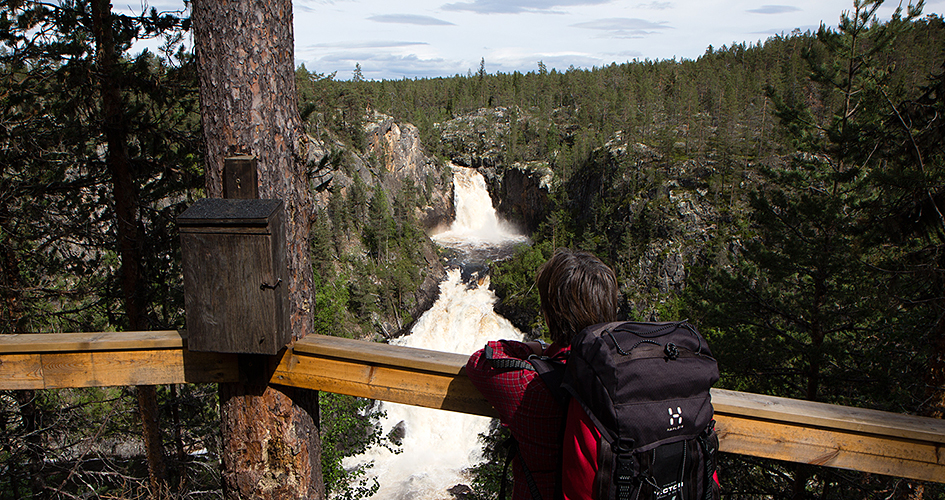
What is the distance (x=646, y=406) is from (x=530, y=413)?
0.35m

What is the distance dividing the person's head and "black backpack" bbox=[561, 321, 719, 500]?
13 centimetres

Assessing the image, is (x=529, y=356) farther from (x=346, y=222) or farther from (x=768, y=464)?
(x=346, y=222)

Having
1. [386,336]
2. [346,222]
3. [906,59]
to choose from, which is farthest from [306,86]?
[906,59]

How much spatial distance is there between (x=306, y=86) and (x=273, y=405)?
146 feet

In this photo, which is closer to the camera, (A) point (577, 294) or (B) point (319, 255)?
(A) point (577, 294)

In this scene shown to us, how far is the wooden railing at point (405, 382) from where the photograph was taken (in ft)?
5.79

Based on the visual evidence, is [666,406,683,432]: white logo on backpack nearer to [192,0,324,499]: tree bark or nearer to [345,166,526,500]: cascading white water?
[192,0,324,499]: tree bark

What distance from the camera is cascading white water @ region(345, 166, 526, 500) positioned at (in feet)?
68.1

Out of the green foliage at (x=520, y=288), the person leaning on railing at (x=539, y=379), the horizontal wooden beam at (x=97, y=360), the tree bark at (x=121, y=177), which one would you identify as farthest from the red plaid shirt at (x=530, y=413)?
the green foliage at (x=520, y=288)

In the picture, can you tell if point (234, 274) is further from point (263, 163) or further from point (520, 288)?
point (520, 288)

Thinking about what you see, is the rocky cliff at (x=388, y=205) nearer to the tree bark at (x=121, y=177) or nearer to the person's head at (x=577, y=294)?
the tree bark at (x=121, y=177)

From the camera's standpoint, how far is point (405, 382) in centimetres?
198

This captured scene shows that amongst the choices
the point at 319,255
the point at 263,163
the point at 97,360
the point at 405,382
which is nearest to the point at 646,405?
the point at 405,382

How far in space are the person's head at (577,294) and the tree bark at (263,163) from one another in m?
1.04
